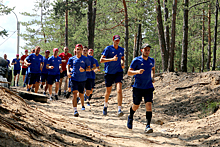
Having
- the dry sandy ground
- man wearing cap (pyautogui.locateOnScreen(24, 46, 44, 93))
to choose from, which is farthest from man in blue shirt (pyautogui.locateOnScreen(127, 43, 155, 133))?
man wearing cap (pyautogui.locateOnScreen(24, 46, 44, 93))

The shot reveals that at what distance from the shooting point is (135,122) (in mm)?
8742

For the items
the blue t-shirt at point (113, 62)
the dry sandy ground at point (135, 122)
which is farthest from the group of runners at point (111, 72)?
the dry sandy ground at point (135, 122)

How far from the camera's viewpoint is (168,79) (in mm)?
13570

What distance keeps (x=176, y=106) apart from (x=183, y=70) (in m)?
5.17

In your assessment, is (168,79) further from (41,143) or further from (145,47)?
(41,143)

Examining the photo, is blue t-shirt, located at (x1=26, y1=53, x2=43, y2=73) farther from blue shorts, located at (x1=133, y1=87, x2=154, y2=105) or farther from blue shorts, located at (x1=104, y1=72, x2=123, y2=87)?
blue shorts, located at (x1=133, y1=87, x2=154, y2=105)

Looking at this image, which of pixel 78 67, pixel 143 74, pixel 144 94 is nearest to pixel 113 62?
pixel 78 67

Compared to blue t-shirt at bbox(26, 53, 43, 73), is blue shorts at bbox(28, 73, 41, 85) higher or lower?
lower

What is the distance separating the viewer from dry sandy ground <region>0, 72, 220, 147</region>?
14.8ft

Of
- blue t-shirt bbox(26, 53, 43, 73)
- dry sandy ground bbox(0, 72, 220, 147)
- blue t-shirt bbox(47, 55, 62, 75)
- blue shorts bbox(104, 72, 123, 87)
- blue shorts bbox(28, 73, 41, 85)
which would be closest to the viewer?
dry sandy ground bbox(0, 72, 220, 147)

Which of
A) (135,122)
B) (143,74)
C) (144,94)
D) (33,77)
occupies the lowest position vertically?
(135,122)

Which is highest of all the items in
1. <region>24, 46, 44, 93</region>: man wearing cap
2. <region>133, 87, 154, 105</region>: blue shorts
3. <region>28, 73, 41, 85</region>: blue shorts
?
<region>24, 46, 44, 93</region>: man wearing cap

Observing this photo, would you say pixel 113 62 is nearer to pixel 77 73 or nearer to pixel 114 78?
pixel 114 78

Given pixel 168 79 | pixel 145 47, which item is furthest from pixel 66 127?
pixel 168 79
